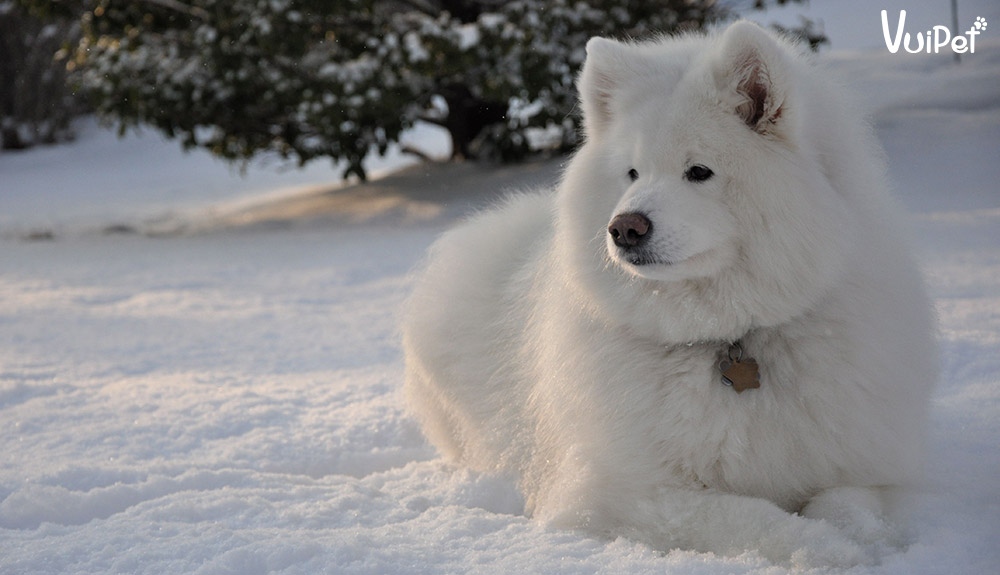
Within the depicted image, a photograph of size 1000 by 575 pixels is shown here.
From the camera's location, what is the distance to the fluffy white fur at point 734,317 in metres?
2.37

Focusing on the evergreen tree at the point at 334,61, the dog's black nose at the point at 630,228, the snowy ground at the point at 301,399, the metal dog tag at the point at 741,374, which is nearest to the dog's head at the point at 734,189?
the dog's black nose at the point at 630,228

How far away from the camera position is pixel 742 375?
2455 mm

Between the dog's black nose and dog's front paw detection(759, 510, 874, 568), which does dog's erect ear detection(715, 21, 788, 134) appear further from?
dog's front paw detection(759, 510, 874, 568)

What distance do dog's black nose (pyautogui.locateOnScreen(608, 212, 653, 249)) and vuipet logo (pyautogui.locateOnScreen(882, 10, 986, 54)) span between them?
7235mm

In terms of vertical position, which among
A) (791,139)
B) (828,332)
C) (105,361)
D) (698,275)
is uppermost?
(791,139)

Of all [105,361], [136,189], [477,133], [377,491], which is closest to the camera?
[377,491]

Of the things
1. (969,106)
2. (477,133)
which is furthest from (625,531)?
(477,133)

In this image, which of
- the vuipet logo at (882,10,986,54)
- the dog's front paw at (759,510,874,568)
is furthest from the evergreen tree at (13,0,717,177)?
the dog's front paw at (759,510,874,568)

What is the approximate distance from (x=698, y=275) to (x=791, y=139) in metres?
0.43

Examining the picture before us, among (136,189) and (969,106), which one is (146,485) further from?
(136,189)

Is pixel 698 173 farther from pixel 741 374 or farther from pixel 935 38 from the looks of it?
pixel 935 38

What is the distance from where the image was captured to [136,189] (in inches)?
613

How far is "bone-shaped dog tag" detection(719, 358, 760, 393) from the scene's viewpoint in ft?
8.04

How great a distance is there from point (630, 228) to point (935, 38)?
795 centimetres
